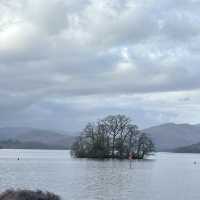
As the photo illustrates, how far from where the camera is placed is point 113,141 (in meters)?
196

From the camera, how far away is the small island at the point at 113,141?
632 ft

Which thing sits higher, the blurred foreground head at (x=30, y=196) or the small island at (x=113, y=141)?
the small island at (x=113, y=141)

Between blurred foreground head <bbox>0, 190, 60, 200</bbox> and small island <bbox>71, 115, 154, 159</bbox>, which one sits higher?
small island <bbox>71, 115, 154, 159</bbox>

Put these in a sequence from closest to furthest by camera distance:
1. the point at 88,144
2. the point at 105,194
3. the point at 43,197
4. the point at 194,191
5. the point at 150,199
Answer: the point at 43,197, the point at 150,199, the point at 105,194, the point at 194,191, the point at 88,144

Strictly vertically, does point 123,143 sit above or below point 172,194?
above

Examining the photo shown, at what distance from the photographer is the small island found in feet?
632

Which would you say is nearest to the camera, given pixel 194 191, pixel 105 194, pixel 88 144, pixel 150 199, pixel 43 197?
pixel 43 197

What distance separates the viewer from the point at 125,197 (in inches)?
2579

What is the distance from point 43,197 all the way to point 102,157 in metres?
169

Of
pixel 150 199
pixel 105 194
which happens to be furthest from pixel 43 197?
pixel 105 194

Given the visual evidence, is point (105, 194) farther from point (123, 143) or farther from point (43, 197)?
point (123, 143)

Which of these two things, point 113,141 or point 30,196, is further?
point 113,141

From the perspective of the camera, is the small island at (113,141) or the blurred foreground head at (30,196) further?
the small island at (113,141)

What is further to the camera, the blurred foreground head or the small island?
the small island
